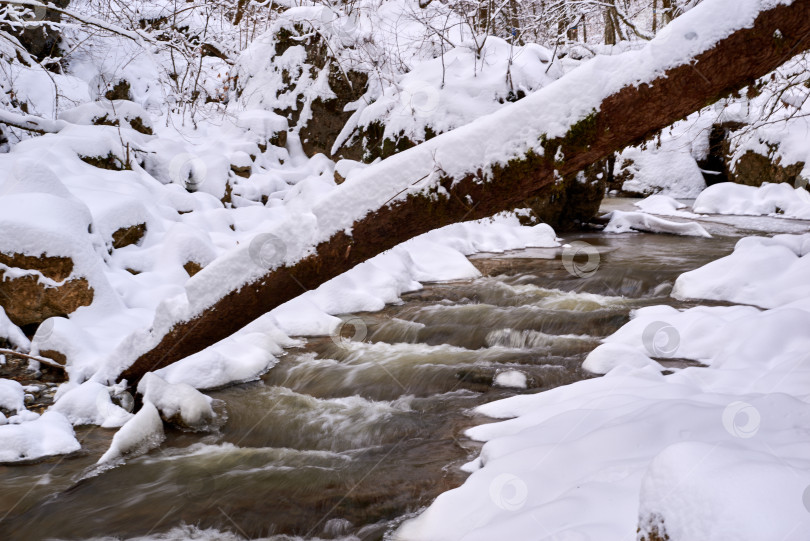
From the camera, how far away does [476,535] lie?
7.93 ft

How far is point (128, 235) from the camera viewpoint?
7.30 m

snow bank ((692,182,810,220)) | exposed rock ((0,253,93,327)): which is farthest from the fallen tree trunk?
snow bank ((692,182,810,220))

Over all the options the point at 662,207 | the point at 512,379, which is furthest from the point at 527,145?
the point at 662,207

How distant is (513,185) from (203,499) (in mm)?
2811

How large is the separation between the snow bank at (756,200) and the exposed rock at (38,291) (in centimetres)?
1471

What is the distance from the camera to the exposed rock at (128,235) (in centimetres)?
711

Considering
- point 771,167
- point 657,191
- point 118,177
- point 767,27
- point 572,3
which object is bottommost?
point 657,191

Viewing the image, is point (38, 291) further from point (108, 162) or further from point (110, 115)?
point (110, 115)

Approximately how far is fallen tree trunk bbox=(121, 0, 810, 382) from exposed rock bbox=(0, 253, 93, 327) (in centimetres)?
281

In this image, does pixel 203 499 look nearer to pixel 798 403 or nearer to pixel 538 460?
pixel 538 460

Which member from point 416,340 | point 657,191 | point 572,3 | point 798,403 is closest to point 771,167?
point 657,191

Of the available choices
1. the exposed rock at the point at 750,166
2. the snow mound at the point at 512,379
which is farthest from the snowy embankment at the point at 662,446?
the exposed rock at the point at 750,166

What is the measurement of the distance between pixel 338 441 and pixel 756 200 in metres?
14.7

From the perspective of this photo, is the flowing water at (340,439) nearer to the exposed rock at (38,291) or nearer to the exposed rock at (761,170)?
the exposed rock at (38,291)
